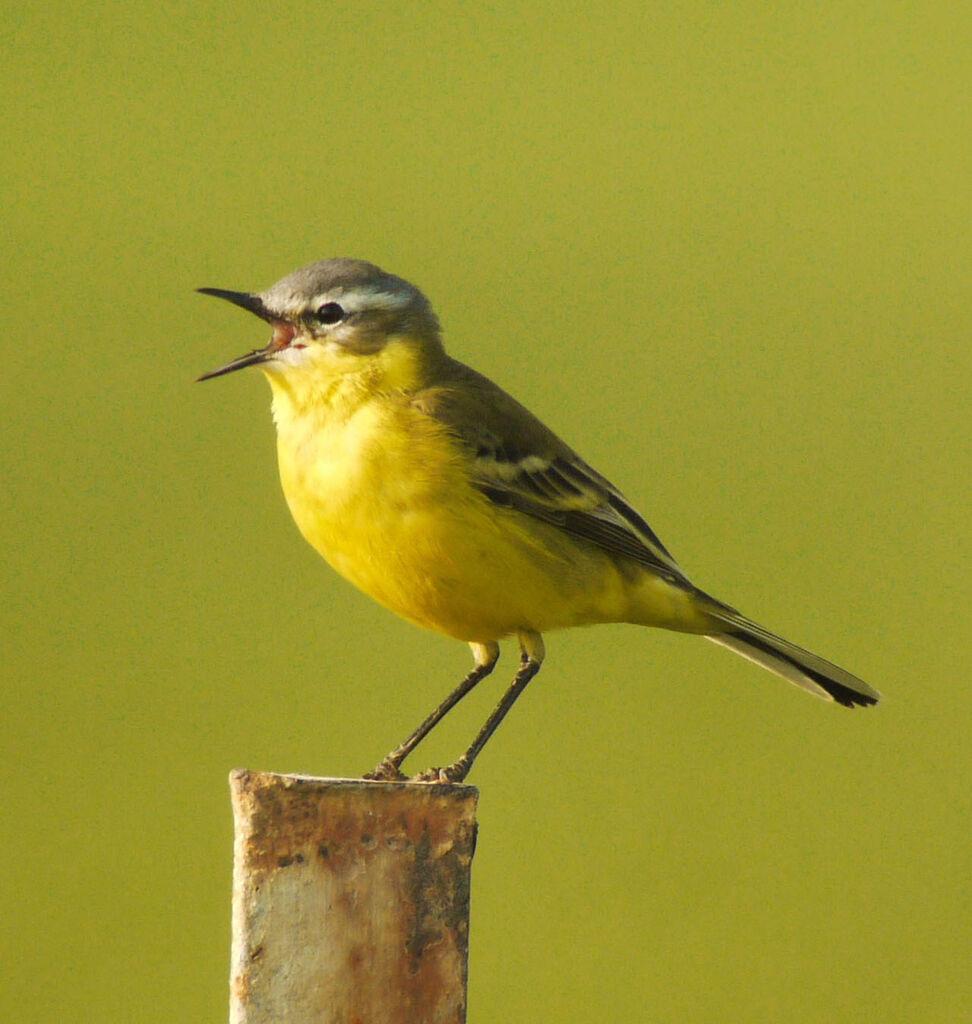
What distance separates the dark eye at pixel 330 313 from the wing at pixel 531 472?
339mm

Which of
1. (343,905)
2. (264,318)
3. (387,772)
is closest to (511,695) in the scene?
(387,772)

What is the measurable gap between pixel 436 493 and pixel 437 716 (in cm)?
86

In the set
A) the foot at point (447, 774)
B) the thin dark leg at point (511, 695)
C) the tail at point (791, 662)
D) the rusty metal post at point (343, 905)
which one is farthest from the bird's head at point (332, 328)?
the rusty metal post at point (343, 905)

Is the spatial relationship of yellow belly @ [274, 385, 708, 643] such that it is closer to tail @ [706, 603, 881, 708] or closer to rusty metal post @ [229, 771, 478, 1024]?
Answer: tail @ [706, 603, 881, 708]

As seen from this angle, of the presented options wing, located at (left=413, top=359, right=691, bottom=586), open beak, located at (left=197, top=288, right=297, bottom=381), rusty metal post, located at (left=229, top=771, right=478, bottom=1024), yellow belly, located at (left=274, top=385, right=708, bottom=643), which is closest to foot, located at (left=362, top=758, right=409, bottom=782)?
yellow belly, located at (left=274, top=385, right=708, bottom=643)

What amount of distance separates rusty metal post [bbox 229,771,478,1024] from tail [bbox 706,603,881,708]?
7.25 feet

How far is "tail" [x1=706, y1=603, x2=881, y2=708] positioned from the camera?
556cm

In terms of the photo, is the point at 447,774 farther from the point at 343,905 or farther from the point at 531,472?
the point at 343,905

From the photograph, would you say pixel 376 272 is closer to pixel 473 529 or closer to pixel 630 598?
pixel 473 529

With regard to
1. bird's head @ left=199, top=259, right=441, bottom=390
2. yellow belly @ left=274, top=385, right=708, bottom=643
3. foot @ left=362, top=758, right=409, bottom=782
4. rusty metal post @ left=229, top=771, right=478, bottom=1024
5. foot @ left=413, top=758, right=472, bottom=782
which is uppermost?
bird's head @ left=199, top=259, right=441, bottom=390

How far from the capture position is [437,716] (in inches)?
205

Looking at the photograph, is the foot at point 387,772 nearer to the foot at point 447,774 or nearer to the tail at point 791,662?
the foot at point 447,774

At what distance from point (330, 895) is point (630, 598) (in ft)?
7.03

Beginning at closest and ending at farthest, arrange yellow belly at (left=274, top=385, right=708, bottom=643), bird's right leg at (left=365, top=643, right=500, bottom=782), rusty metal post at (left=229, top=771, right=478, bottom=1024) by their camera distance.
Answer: rusty metal post at (left=229, top=771, right=478, bottom=1024)
yellow belly at (left=274, top=385, right=708, bottom=643)
bird's right leg at (left=365, top=643, right=500, bottom=782)
